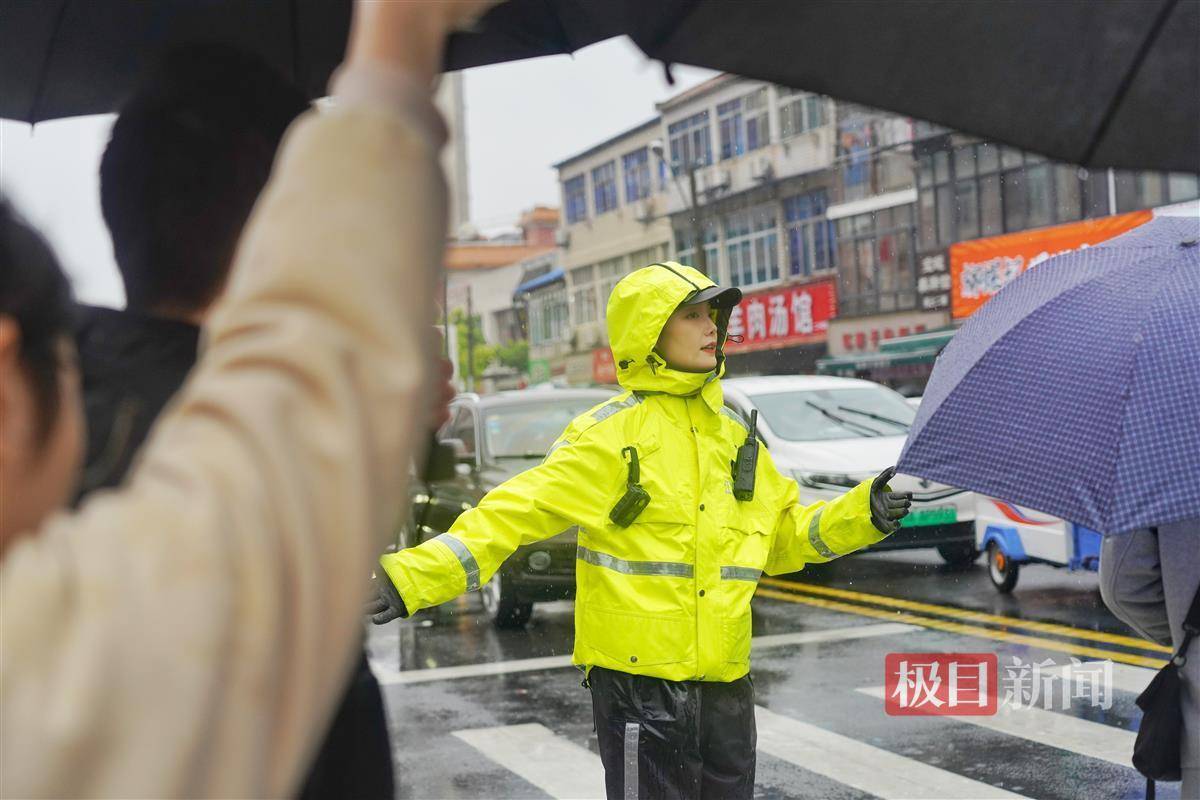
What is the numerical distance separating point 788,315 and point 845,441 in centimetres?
2982

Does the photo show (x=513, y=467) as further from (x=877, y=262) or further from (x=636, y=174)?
(x=636, y=174)

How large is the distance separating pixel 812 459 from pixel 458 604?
3.30 metres

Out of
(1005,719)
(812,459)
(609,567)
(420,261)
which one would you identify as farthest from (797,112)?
(420,261)

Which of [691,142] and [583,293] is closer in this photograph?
[691,142]

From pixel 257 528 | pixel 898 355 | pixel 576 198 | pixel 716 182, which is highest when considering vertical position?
pixel 576 198

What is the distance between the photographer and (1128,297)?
3129mm

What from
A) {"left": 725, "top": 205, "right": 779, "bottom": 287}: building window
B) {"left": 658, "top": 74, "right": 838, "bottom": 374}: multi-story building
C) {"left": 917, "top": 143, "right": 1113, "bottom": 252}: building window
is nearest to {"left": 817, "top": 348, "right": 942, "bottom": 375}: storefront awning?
{"left": 658, "top": 74, "right": 838, "bottom": 374}: multi-story building

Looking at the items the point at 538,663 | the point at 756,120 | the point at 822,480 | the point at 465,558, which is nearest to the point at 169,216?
the point at 465,558

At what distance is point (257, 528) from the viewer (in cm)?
77

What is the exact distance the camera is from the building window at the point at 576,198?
5878 cm

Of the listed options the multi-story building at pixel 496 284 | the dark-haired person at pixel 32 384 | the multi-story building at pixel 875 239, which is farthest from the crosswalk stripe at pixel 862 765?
the multi-story building at pixel 496 284

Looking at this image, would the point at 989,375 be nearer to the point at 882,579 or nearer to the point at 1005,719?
the point at 1005,719

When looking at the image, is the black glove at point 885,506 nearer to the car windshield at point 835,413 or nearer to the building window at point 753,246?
the car windshield at point 835,413

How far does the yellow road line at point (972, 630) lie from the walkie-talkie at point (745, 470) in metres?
5.04
